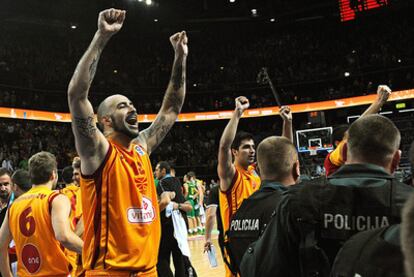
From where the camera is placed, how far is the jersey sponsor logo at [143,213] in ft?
10.5

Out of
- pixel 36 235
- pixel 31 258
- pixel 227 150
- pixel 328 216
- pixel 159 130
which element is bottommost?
pixel 31 258

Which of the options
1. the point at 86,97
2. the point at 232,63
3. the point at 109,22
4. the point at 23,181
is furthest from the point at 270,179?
the point at 232,63

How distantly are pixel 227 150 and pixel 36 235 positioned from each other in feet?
6.21

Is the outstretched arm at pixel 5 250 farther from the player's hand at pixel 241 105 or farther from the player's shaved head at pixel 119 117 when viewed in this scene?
the player's hand at pixel 241 105

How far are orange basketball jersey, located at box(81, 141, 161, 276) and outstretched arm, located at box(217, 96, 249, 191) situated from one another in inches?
58.6

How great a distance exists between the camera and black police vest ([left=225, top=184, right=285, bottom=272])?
2959 mm

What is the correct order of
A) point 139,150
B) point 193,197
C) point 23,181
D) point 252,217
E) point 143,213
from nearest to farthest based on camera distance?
point 252,217, point 143,213, point 139,150, point 23,181, point 193,197

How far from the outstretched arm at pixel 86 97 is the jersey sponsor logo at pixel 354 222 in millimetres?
1679

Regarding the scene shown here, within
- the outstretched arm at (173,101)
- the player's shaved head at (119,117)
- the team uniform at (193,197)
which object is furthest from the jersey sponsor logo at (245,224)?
the team uniform at (193,197)

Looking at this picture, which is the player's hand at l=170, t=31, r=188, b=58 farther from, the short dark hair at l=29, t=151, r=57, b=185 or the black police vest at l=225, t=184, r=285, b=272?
the black police vest at l=225, t=184, r=285, b=272

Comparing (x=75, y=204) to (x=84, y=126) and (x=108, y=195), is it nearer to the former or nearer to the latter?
(x=108, y=195)

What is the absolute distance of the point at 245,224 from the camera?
3113 millimetres

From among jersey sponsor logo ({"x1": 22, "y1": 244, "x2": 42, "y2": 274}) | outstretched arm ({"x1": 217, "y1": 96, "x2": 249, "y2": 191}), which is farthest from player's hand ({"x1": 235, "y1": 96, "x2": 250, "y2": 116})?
jersey sponsor logo ({"x1": 22, "y1": 244, "x2": 42, "y2": 274})

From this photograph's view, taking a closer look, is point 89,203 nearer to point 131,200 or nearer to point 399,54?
point 131,200
